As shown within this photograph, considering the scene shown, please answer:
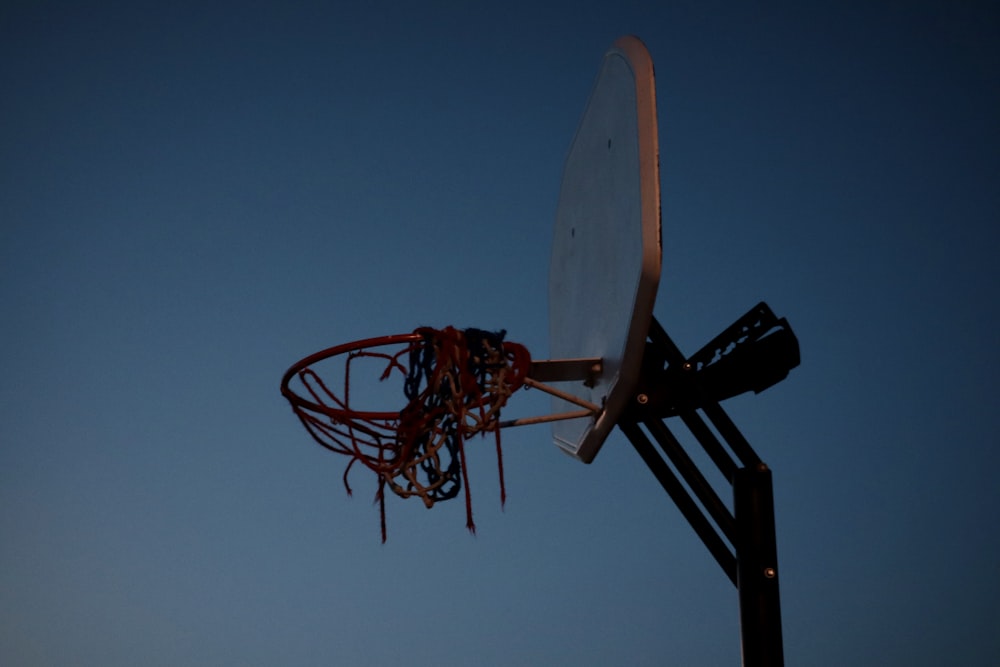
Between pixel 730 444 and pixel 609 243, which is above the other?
pixel 609 243

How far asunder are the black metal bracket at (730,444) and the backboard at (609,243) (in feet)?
0.60

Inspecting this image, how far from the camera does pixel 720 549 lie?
133 inches

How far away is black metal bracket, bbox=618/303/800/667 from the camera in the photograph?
3250 millimetres

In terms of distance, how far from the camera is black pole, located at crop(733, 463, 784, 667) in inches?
126

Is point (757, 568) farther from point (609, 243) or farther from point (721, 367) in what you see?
point (609, 243)

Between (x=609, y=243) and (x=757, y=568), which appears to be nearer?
(x=757, y=568)

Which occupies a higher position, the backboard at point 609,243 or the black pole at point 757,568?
the backboard at point 609,243

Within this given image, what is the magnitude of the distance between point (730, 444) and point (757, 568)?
41 centimetres

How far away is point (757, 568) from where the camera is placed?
10.7ft

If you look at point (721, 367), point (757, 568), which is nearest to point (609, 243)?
point (721, 367)

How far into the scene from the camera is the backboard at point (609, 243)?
10.3 ft

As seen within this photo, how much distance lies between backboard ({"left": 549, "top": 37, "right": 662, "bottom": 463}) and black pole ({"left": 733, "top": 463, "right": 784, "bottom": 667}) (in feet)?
1.67

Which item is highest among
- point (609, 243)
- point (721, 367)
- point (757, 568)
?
point (609, 243)

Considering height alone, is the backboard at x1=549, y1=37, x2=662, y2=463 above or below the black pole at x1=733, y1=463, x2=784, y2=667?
above
